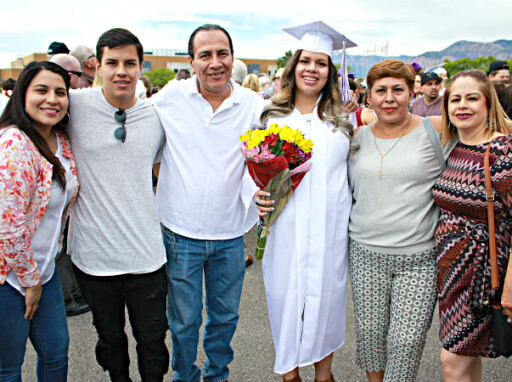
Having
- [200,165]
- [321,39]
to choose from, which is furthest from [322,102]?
[200,165]

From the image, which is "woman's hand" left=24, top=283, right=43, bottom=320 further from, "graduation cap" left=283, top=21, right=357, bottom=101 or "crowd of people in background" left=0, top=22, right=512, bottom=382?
"graduation cap" left=283, top=21, right=357, bottom=101

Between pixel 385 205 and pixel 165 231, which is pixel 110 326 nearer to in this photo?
pixel 165 231

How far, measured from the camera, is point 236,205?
2818mm

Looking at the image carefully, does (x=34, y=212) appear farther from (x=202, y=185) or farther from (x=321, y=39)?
(x=321, y=39)

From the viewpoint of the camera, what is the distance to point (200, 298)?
2.87 m

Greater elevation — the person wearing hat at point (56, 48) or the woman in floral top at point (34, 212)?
the person wearing hat at point (56, 48)

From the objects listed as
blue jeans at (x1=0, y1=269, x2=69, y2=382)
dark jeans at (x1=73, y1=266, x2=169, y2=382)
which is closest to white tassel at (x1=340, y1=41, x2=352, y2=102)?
dark jeans at (x1=73, y1=266, x2=169, y2=382)

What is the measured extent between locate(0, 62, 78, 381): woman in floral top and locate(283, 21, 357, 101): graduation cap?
1642mm

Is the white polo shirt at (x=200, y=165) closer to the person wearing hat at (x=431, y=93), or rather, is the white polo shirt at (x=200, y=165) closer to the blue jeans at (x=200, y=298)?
the blue jeans at (x=200, y=298)

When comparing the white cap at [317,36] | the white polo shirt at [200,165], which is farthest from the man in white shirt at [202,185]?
the white cap at [317,36]

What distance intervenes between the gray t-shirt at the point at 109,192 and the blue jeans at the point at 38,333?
0.95ft

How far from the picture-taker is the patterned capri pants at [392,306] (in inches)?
99.7

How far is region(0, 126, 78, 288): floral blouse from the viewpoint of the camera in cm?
199

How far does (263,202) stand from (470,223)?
4.09 ft
